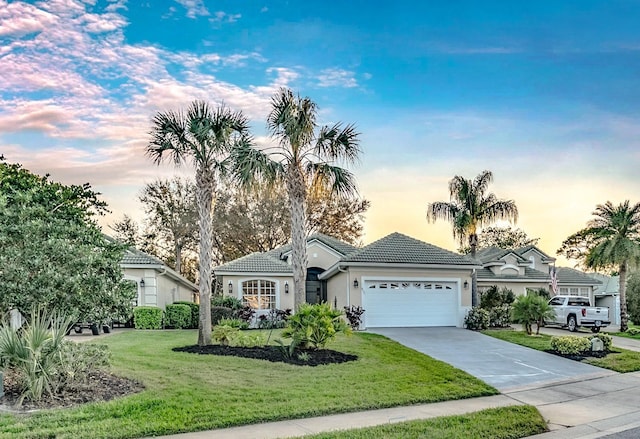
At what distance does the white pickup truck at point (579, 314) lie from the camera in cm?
2391

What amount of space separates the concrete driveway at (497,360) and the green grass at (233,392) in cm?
91

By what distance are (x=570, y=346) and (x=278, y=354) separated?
928 centimetres

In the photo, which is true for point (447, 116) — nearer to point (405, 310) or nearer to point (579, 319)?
point (405, 310)

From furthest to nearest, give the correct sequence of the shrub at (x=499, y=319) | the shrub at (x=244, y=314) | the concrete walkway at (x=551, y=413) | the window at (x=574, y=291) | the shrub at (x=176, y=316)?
the window at (x=574, y=291) → the shrub at (x=499, y=319) → the shrub at (x=176, y=316) → the shrub at (x=244, y=314) → the concrete walkway at (x=551, y=413)

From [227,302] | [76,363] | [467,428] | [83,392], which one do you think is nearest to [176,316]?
[227,302]

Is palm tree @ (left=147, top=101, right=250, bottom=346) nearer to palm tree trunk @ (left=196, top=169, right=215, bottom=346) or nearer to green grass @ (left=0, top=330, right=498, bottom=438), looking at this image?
palm tree trunk @ (left=196, top=169, right=215, bottom=346)

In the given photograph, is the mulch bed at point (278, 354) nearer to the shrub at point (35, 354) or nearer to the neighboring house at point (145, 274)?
the shrub at point (35, 354)

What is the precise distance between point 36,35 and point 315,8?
261 inches

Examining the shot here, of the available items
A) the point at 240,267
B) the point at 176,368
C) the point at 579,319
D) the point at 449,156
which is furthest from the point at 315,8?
the point at 579,319

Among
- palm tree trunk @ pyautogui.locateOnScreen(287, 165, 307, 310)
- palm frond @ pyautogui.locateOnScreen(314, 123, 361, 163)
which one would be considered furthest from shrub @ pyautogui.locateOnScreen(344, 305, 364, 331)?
palm frond @ pyautogui.locateOnScreen(314, 123, 361, 163)

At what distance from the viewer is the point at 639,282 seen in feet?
110

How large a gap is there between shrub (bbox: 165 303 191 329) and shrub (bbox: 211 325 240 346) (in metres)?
8.93

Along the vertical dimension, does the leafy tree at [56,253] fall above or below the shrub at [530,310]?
above

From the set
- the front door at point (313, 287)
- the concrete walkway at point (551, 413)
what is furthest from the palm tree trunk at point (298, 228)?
the front door at point (313, 287)
